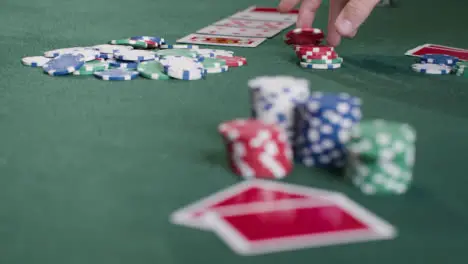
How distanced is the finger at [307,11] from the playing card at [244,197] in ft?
4.83

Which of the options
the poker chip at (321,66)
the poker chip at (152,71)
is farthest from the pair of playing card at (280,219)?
the poker chip at (321,66)

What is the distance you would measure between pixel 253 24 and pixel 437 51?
3.46 ft

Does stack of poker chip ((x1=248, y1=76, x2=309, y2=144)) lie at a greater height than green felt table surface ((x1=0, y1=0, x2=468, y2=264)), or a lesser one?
greater

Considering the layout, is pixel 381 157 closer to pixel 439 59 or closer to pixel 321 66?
pixel 321 66

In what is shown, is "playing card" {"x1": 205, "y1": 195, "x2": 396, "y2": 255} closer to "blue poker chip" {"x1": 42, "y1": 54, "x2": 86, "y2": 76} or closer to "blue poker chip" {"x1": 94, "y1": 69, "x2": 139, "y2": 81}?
"blue poker chip" {"x1": 94, "y1": 69, "x2": 139, "y2": 81}

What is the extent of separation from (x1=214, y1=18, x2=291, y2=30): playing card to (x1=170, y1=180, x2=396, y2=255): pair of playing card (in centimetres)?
215

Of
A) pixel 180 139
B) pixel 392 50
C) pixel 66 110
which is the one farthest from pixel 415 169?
pixel 392 50

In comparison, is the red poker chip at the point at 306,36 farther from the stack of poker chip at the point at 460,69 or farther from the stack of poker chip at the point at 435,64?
the stack of poker chip at the point at 460,69

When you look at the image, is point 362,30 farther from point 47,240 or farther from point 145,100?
point 47,240

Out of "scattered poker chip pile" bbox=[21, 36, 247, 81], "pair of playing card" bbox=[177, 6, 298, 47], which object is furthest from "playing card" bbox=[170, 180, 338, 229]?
"pair of playing card" bbox=[177, 6, 298, 47]

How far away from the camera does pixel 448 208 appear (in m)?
1.40

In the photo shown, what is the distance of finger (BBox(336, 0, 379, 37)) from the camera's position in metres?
2.32

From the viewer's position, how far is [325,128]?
154 cm

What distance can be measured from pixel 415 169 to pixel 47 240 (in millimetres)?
873
